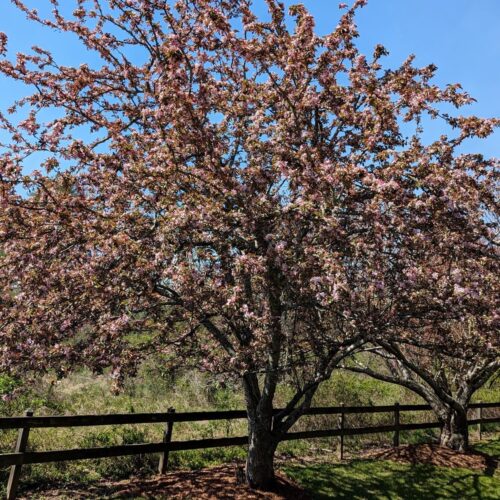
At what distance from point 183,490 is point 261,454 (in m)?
1.54

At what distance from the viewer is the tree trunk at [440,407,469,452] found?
13250mm

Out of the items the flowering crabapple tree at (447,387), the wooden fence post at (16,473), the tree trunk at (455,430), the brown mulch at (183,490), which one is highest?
the flowering crabapple tree at (447,387)

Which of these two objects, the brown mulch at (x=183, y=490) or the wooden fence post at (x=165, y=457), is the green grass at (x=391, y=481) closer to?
the brown mulch at (x=183, y=490)

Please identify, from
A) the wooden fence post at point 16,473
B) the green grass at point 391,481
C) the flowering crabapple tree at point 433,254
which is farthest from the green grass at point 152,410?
the flowering crabapple tree at point 433,254

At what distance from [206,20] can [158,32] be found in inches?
93.8

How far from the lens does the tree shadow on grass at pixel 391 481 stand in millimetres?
9406

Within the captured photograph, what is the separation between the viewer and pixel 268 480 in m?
8.73

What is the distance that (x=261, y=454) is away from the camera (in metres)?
8.72

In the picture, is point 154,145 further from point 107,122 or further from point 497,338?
point 497,338

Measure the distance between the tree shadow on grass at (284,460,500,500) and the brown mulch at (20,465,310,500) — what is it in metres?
0.77

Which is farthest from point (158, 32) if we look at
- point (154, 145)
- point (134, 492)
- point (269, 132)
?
point (134, 492)

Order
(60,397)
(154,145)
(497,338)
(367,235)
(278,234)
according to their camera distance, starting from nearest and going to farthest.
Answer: (367,235) → (278,234) → (154,145) → (497,338) → (60,397)

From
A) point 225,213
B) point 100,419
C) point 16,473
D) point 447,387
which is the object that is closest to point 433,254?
point 225,213

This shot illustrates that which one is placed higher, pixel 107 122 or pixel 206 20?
pixel 206 20
